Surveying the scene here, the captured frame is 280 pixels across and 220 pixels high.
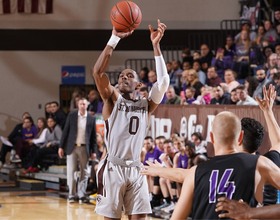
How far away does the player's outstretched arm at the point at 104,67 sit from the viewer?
23.8 ft

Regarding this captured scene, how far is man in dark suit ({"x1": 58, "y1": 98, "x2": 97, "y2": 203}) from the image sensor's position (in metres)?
14.9

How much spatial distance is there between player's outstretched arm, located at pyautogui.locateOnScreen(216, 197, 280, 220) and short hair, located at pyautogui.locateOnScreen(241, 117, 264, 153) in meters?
0.90

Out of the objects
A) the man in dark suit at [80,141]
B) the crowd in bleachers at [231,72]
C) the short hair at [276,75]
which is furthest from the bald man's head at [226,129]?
the man in dark suit at [80,141]

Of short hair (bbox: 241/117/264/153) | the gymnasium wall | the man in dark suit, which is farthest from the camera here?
the gymnasium wall

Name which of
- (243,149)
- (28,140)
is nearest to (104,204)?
(243,149)

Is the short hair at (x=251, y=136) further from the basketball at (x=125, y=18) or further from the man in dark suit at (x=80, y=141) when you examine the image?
the man in dark suit at (x=80, y=141)

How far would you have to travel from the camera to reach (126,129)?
756 cm

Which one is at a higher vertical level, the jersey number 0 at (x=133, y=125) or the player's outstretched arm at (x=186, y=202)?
the jersey number 0 at (x=133, y=125)

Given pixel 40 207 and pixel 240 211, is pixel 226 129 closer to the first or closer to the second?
pixel 240 211

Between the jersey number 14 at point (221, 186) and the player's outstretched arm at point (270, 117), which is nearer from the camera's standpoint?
the jersey number 14 at point (221, 186)

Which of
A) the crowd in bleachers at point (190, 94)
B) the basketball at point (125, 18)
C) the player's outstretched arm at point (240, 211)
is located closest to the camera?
the player's outstretched arm at point (240, 211)

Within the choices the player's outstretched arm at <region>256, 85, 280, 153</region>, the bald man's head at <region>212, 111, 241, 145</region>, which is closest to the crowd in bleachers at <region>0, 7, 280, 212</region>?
the player's outstretched arm at <region>256, 85, 280, 153</region>

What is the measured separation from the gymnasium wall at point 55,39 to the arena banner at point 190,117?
30.0 feet

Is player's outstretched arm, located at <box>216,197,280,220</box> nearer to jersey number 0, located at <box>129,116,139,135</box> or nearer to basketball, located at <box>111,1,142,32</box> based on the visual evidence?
jersey number 0, located at <box>129,116,139,135</box>
